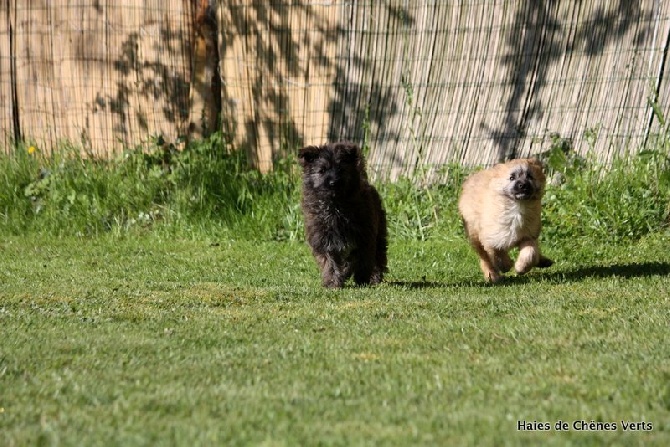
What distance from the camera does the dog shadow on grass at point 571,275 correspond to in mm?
8484

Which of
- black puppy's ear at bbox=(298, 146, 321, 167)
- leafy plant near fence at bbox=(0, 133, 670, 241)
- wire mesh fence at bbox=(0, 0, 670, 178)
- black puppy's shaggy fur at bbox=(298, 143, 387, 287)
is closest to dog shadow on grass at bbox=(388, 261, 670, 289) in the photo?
black puppy's shaggy fur at bbox=(298, 143, 387, 287)

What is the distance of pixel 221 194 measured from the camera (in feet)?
41.1

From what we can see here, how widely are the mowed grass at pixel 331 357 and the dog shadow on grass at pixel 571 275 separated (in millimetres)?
32

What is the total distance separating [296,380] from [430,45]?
7940mm

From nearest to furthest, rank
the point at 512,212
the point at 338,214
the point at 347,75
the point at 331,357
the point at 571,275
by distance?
the point at 331,357
the point at 338,214
the point at 512,212
the point at 571,275
the point at 347,75

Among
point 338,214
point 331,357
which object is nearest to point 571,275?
point 338,214

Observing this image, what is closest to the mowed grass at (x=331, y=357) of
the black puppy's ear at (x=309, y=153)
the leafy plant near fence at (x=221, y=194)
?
the black puppy's ear at (x=309, y=153)

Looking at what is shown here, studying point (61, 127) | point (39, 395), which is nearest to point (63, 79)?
point (61, 127)

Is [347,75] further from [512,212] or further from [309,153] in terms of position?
[512,212]

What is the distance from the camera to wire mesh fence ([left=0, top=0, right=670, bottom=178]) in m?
11.4

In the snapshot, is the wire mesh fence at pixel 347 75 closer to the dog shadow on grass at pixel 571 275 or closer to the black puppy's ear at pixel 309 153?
the dog shadow on grass at pixel 571 275

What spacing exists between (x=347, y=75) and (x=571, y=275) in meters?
4.68

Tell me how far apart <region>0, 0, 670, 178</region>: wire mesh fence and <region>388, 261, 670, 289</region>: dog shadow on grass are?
2503mm

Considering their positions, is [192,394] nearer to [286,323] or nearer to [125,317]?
[286,323]
